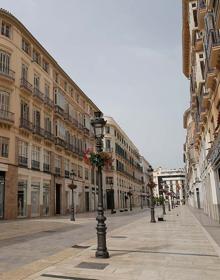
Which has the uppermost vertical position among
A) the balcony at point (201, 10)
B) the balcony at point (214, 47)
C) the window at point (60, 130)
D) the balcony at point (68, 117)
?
the balcony at point (68, 117)

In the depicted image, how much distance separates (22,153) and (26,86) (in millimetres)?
6964

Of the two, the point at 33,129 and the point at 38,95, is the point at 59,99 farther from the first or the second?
the point at 33,129

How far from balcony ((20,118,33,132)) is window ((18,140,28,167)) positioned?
1.47 metres

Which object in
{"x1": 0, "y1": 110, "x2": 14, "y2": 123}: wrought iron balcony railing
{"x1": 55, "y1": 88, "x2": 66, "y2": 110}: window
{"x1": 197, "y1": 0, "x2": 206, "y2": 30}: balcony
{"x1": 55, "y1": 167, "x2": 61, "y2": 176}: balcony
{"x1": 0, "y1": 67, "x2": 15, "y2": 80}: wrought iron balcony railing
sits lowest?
{"x1": 55, "y1": 167, "x2": 61, "y2": 176}: balcony

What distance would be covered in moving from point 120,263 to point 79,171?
3814 centimetres

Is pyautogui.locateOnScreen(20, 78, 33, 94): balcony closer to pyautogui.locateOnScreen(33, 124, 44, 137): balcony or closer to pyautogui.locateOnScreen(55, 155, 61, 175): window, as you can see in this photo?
pyautogui.locateOnScreen(33, 124, 44, 137): balcony

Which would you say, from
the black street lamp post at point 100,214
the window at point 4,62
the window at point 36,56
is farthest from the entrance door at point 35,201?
the black street lamp post at point 100,214

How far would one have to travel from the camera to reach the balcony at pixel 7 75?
1073 inches

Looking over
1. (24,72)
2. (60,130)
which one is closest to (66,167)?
(60,130)

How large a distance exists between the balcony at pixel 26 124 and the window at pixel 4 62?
195 inches

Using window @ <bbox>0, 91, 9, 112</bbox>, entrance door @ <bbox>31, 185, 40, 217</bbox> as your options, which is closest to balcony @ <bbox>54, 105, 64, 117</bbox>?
window @ <bbox>0, 91, 9, 112</bbox>

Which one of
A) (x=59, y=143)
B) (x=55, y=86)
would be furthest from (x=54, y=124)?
(x=55, y=86)

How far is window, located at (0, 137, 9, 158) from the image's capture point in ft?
86.5

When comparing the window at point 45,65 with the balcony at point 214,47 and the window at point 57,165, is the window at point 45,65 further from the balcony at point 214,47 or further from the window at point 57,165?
the balcony at point 214,47
